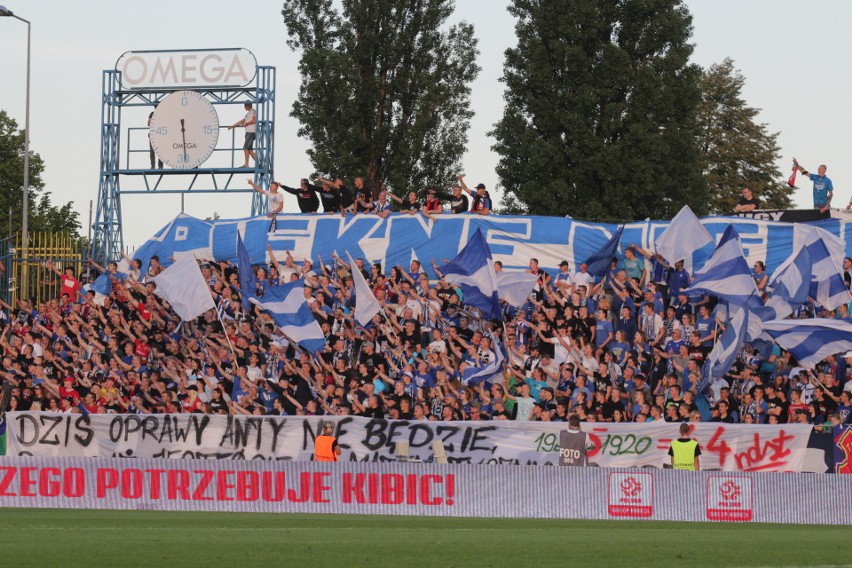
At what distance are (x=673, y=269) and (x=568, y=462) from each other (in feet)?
21.8

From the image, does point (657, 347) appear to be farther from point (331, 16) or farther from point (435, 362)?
point (331, 16)

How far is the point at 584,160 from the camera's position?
42781mm

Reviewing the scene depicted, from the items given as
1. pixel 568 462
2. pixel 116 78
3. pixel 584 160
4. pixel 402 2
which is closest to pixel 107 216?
pixel 116 78

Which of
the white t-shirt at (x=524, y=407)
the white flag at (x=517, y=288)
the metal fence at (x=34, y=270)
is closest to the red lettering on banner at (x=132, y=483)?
the white t-shirt at (x=524, y=407)

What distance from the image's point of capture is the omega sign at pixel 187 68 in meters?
37.8

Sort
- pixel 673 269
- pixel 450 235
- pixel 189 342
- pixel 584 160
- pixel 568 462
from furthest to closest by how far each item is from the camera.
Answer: pixel 584 160
pixel 450 235
pixel 189 342
pixel 673 269
pixel 568 462

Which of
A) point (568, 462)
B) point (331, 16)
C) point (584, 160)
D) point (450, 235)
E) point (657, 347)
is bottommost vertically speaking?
point (568, 462)

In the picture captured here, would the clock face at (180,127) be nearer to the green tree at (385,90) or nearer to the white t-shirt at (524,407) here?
the green tree at (385,90)

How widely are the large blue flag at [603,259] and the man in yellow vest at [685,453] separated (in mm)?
7095

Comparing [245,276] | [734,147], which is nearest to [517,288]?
[245,276]

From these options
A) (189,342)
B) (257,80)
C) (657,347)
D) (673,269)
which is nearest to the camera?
(657,347)

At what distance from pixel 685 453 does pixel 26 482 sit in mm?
9895

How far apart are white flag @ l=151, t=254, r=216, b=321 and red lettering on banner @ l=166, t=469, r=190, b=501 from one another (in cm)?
660

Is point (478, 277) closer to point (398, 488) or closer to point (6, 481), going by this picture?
point (398, 488)
